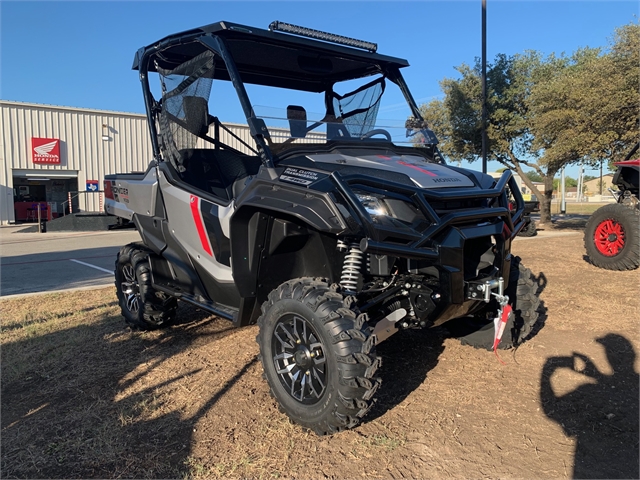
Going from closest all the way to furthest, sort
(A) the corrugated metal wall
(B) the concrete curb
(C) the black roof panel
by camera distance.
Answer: (C) the black roof panel < (B) the concrete curb < (A) the corrugated metal wall

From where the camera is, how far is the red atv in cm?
821

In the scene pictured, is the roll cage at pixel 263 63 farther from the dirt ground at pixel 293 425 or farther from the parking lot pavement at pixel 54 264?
the parking lot pavement at pixel 54 264

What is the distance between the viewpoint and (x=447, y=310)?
324 centimetres

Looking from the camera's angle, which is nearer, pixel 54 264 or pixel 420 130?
pixel 420 130

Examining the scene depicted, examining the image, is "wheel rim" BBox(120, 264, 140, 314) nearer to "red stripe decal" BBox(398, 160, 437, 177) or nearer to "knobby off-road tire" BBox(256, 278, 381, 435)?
"knobby off-road tire" BBox(256, 278, 381, 435)

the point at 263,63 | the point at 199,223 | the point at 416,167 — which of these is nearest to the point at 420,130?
the point at 416,167

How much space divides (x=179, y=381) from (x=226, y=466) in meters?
1.39

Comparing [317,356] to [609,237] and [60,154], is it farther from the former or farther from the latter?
[60,154]

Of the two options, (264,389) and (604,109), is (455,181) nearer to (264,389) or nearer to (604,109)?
(264,389)

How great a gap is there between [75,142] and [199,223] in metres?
27.6

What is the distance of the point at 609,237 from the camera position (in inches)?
346

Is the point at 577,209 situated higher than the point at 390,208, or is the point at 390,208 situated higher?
the point at 390,208

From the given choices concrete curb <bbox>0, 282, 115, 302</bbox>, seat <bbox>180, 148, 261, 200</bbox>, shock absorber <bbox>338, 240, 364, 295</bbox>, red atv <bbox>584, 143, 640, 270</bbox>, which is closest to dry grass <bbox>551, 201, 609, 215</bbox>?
red atv <bbox>584, 143, 640, 270</bbox>

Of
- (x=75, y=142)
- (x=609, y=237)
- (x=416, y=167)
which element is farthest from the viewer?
(x=75, y=142)
